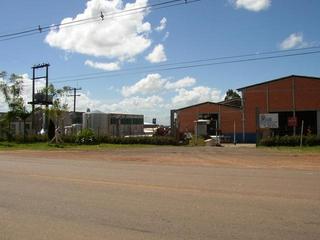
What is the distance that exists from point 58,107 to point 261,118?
21.7 m

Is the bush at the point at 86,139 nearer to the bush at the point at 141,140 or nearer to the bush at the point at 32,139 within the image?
the bush at the point at 141,140

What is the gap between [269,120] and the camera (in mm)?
39000

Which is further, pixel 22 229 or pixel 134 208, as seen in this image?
pixel 134 208

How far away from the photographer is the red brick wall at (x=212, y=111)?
202 feet

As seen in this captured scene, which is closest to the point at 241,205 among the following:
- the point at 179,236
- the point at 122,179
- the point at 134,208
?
the point at 134,208

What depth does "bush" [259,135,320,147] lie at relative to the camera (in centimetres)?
3456

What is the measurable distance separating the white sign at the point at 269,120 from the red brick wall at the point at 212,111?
68.8ft

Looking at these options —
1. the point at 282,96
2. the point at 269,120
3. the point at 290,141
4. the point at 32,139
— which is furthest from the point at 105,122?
the point at 290,141

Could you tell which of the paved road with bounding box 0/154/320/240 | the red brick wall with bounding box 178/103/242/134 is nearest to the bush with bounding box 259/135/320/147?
the paved road with bounding box 0/154/320/240

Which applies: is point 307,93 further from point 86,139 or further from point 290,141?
point 86,139

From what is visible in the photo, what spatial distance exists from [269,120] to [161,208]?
30358 millimetres

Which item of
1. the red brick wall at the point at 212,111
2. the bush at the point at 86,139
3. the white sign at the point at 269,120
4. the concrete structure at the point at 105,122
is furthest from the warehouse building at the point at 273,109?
the concrete structure at the point at 105,122

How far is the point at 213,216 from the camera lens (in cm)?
892

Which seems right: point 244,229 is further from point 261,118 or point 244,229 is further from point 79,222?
point 261,118
